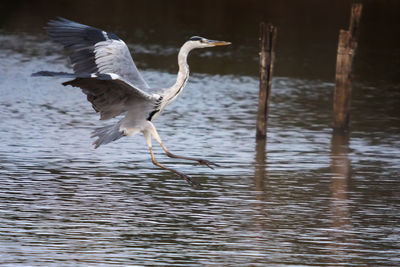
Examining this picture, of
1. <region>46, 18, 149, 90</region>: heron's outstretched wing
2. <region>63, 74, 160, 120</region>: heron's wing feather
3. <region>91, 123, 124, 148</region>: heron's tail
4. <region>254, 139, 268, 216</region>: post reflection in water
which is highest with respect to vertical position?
<region>46, 18, 149, 90</region>: heron's outstretched wing

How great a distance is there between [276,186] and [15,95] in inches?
305

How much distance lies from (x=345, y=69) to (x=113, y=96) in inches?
240

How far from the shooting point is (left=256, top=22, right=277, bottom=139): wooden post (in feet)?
43.2

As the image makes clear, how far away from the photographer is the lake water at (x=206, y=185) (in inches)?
306

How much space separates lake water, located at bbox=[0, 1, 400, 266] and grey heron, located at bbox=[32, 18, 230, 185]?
73 centimetres

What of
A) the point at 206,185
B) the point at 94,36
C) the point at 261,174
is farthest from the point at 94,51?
the point at 261,174

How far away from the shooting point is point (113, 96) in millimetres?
9094

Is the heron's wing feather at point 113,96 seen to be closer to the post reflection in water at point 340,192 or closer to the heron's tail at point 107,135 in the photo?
the heron's tail at point 107,135

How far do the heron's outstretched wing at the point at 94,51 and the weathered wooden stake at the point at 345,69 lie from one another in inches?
210

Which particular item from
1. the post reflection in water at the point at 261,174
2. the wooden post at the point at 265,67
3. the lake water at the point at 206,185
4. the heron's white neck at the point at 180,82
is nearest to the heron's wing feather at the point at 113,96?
the heron's white neck at the point at 180,82

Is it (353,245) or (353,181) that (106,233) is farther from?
(353,181)

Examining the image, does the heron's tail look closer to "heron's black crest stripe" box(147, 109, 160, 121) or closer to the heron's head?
"heron's black crest stripe" box(147, 109, 160, 121)

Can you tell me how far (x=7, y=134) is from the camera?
1328cm

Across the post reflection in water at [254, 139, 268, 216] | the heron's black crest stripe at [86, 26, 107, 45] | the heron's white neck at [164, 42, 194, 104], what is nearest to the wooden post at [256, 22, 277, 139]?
the post reflection in water at [254, 139, 268, 216]
